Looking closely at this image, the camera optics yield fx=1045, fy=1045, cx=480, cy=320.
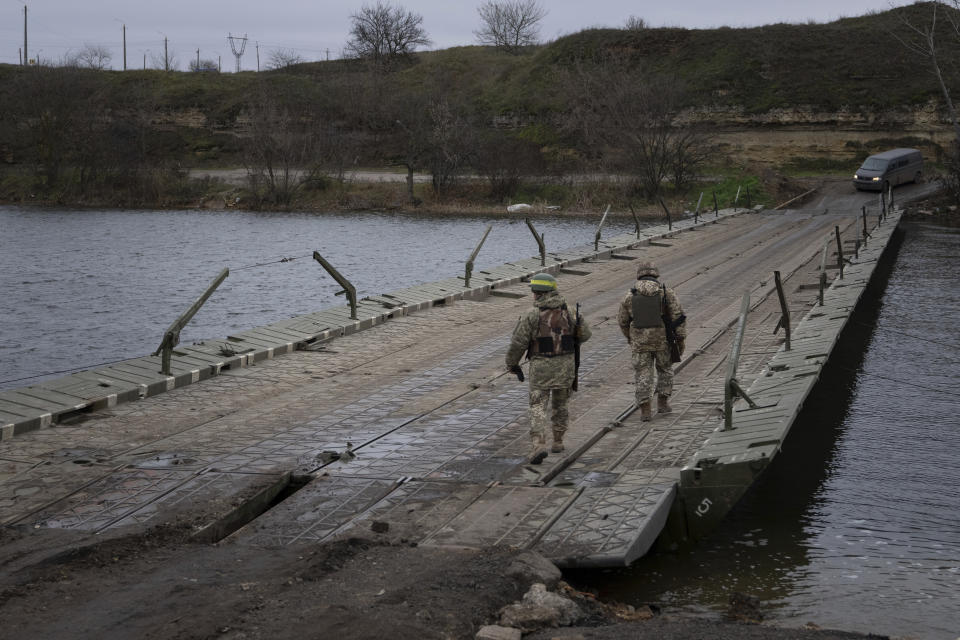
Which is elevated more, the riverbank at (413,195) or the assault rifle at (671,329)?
the riverbank at (413,195)

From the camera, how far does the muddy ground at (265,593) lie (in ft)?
23.3

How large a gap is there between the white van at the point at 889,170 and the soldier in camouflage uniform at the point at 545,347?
157ft

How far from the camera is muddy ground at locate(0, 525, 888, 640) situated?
7102 millimetres

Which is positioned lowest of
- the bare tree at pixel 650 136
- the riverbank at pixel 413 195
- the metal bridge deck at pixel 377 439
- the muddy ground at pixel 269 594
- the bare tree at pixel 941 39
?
the muddy ground at pixel 269 594

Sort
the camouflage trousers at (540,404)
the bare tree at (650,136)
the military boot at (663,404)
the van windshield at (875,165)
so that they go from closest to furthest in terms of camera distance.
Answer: the camouflage trousers at (540,404) → the military boot at (663,404) → the van windshield at (875,165) → the bare tree at (650,136)

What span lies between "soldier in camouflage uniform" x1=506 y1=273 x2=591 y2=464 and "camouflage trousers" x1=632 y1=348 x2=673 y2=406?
1.86 m

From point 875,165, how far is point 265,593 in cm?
5507

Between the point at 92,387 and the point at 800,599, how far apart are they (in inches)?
382

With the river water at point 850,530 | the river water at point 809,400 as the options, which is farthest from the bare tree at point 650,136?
the river water at point 850,530

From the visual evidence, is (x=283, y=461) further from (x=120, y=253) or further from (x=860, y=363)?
(x=120, y=253)

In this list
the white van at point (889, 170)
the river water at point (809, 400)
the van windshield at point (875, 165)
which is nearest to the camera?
the river water at point (809, 400)

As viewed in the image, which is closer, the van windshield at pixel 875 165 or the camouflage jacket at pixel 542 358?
the camouflage jacket at pixel 542 358

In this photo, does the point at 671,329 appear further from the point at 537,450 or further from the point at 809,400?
the point at 809,400

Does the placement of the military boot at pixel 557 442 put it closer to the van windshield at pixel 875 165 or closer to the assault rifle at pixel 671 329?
the assault rifle at pixel 671 329
